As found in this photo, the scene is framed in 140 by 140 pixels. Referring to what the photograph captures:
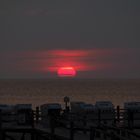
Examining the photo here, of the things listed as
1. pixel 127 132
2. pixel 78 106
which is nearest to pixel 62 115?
pixel 78 106

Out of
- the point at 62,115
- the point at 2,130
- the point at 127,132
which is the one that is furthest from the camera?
the point at 62,115

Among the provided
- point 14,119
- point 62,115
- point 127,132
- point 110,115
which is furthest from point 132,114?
point 127,132

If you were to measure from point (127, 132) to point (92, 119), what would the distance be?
26.4 feet

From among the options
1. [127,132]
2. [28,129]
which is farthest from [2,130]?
[127,132]

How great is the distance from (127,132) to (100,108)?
28.4 ft

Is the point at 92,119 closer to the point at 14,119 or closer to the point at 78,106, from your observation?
the point at 78,106

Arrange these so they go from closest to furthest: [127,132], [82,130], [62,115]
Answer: [127,132] < [82,130] < [62,115]

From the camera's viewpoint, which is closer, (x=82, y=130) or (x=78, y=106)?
(x=82, y=130)

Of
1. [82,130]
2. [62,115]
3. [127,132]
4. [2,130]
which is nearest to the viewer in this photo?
[127,132]

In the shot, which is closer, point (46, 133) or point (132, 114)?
point (46, 133)

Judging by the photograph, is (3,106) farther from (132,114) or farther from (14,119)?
(132,114)

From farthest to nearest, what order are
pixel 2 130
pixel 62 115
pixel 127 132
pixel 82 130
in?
pixel 62 115 → pixel 2 130 → pixel 82 130 → pixel 127 132

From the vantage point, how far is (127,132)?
22312 mm

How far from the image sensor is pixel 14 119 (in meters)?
31.0
